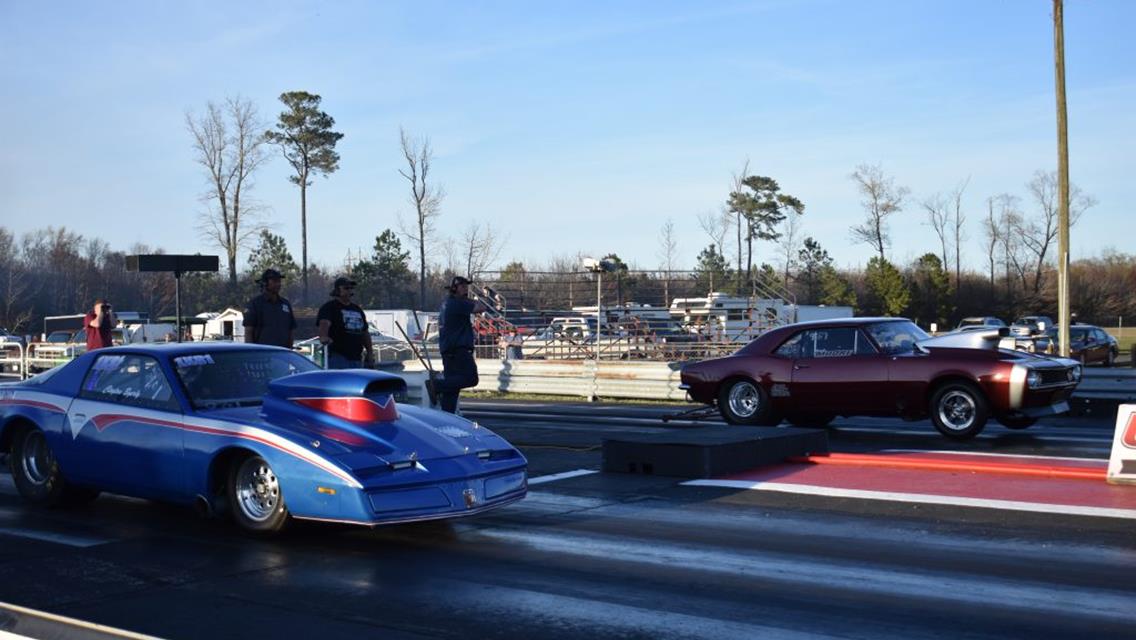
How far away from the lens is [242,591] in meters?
6.03

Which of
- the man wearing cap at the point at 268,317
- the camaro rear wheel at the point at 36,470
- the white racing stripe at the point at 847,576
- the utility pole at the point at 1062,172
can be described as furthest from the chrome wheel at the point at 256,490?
the utility pole at the point at 1062,172

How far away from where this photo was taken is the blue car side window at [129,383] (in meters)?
8.06

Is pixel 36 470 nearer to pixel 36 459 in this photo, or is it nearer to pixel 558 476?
pixel 36 459

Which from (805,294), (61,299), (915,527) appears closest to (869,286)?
(805,294)

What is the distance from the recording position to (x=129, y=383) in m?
8.33

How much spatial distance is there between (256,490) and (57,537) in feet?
4.68

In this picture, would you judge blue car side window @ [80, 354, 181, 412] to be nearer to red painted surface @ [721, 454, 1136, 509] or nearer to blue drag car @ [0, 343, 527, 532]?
blue drag car @ [0, 343, 527, 532]

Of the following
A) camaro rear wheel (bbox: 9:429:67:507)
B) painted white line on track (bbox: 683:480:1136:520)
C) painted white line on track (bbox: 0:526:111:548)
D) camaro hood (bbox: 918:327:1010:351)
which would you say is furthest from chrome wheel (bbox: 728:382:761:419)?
painted white line on track (bbox: 0:526:111:548)

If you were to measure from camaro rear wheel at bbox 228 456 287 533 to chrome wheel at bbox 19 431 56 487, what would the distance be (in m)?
2.22

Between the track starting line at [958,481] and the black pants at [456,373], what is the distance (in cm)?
399

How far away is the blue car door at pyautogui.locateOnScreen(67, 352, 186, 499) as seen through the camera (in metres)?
7.80

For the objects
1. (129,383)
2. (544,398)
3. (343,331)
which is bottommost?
(544,398)

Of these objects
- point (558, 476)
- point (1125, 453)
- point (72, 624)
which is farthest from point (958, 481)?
point (72, 624)

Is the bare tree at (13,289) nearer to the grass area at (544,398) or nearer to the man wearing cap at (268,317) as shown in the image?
the grass area at (544,398)
